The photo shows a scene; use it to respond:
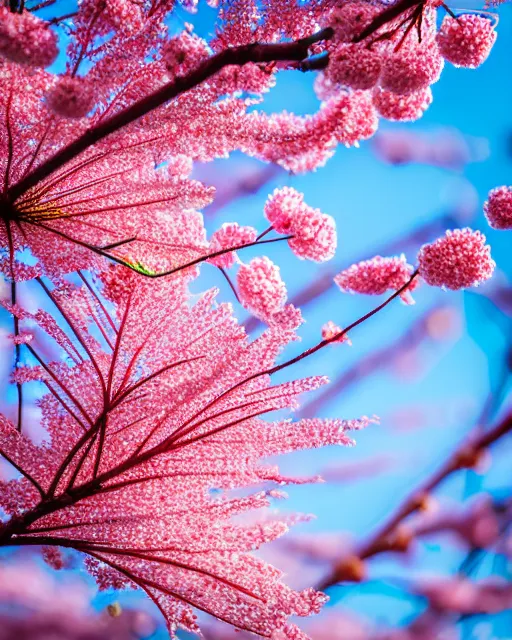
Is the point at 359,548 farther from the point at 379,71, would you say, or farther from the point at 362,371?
the point at 379,71

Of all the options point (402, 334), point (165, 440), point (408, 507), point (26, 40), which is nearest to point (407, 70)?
point (26, 40)

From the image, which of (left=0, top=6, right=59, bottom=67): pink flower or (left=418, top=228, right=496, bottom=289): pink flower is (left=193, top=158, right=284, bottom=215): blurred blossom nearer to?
(left=418, top=228, right=496, bottom=289): pink flower

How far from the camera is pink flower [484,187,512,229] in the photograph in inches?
22.8

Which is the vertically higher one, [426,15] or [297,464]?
[426,15]

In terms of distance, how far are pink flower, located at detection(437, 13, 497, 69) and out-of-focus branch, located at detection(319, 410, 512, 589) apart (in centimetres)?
62

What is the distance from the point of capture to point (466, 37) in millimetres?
504

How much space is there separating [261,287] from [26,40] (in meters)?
0.31

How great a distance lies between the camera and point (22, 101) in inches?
19.4

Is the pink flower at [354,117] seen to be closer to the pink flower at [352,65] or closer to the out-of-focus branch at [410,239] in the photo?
the pink flower at [352,65]

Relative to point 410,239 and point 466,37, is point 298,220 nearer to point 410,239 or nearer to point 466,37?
point 466,37

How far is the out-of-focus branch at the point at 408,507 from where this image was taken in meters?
0.91

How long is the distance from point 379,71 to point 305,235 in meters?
0.17

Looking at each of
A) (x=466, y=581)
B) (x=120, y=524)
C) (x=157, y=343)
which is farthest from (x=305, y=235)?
(x=466, y=581)

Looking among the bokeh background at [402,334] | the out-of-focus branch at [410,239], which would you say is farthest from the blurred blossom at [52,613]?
the out-of-focus branch at [410,239]
